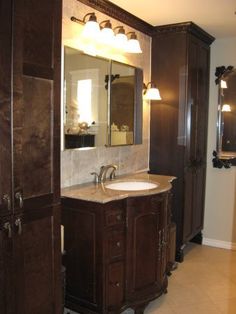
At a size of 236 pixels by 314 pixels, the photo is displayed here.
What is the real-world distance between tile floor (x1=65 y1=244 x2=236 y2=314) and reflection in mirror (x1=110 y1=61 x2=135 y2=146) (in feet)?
4.29

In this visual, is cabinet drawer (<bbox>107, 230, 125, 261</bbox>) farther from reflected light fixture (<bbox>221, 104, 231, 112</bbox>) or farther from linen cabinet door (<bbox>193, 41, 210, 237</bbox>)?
reflected light fixture (<bbox>221, 104, 231, 112</bbox>)

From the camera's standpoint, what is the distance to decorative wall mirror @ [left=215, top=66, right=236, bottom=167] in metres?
3.72

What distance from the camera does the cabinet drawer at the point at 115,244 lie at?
221cm

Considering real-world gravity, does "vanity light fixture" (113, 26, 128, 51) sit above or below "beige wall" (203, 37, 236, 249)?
above

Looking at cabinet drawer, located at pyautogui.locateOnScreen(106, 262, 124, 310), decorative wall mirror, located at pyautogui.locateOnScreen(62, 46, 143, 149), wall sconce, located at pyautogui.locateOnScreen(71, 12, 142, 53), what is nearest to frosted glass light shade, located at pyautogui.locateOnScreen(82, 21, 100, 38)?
wall sconce, located at pyautogui.locateOnScreen(71, 12, 142, 53)

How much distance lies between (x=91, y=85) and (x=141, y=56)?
864mm

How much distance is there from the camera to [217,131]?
3.80 m

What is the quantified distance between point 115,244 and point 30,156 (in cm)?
95

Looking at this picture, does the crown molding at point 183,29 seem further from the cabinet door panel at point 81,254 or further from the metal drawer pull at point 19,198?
the metal drawer pull at point 19,198

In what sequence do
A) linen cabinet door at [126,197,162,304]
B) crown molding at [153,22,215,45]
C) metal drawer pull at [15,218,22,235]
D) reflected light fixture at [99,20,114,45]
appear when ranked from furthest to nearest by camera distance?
1. crown molding at [153,22,215,45]
2. reflected light fixture at [99,20,114,45]
3. linen cabinet door at [126,197,162,304]
4. metal drawer pull at [15,218,22,235]

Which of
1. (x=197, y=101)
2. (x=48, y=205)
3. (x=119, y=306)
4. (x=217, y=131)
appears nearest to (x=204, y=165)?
(x=217, y=131)

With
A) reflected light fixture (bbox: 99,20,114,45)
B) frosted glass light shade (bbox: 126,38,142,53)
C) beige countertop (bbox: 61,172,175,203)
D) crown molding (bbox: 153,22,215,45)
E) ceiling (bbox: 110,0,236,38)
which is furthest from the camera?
crown molding (bbox: 153,22,215,45)

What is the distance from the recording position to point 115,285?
2264 mm

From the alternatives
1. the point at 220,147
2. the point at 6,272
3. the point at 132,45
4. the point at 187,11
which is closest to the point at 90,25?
the point at 132,45
